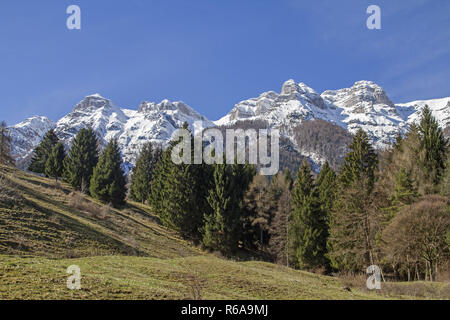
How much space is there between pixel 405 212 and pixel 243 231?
934 inches

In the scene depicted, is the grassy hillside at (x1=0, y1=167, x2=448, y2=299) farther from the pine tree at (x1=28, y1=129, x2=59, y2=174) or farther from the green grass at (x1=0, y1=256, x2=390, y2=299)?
the pine tree at (x1=28, y1=129, x2=59, y2=174)

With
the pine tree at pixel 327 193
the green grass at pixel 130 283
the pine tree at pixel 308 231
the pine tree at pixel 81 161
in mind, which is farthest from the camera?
the pine tree at pixel 81 161

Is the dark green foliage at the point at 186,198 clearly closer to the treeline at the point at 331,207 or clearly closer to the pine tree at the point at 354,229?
the treeline at the point at 331,207

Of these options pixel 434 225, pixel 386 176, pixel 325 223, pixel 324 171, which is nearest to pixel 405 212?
pixel 434 225

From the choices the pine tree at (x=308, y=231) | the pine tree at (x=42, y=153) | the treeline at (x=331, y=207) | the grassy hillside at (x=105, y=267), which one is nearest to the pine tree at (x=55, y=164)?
the pine tree at (x=42, y=153)

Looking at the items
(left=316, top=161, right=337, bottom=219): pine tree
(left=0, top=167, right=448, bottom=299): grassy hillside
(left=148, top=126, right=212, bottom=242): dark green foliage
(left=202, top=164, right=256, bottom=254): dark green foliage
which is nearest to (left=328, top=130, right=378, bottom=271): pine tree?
(left=316, top=161, right=337, bottom=219): pine tree

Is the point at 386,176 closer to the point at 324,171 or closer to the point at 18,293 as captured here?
the point at 324,171

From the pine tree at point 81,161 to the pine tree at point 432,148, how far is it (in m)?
55.1

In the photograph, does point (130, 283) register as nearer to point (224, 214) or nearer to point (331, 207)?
point (224, 214)

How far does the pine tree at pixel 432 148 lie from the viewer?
1608 inches

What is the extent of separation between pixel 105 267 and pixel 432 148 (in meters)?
44.9

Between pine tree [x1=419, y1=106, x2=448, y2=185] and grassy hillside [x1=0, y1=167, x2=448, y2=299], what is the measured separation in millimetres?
25475

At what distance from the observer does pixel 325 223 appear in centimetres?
4312

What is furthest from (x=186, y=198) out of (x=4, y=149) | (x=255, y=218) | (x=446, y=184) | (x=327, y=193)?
(x=4, y=149)
